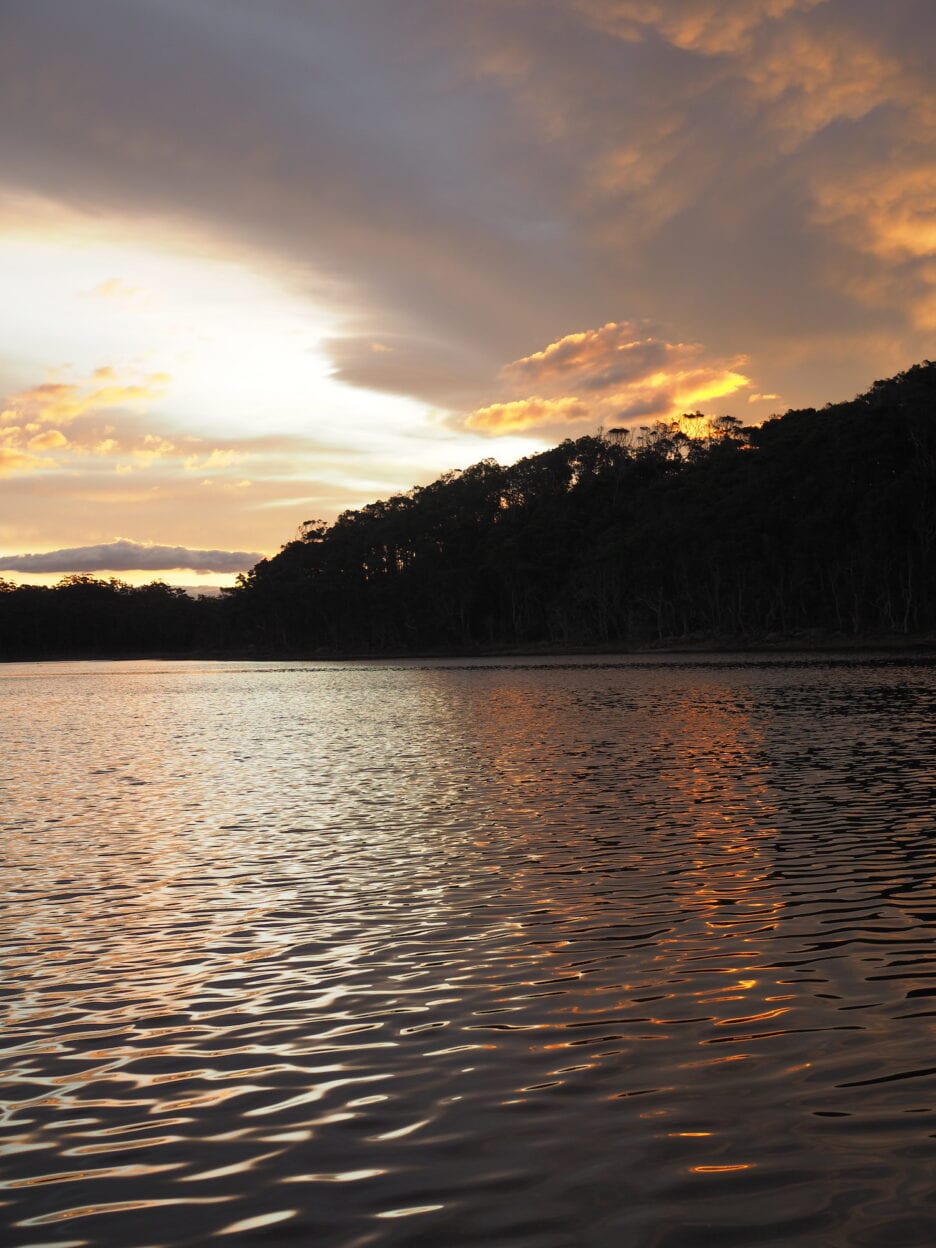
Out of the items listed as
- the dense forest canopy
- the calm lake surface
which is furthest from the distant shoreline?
the calm lake surface

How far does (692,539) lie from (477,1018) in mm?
125532

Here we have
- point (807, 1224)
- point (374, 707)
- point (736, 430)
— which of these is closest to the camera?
point (807, 1224)

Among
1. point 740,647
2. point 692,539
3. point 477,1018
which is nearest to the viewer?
point 477,1018

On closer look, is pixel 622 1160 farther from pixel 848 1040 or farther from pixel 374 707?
pixel 374 707

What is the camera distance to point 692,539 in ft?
429

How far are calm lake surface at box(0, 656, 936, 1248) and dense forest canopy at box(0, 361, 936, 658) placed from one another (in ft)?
304

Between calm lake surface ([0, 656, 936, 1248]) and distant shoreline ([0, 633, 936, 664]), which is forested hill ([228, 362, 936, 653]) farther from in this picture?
calm lake surface ([0, 656, 936, 1248])

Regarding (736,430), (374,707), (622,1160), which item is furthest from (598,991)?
(736,430)

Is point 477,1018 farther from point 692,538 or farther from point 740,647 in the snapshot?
point 692,538

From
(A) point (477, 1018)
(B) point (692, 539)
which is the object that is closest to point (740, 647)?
(B) point (692, 539)

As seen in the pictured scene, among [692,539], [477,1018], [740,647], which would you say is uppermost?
[692,539]

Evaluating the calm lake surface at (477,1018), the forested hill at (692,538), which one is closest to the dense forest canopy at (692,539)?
the forested hill at (692,538)

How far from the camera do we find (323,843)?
1741 centimetres

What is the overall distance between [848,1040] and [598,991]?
2190 mm
